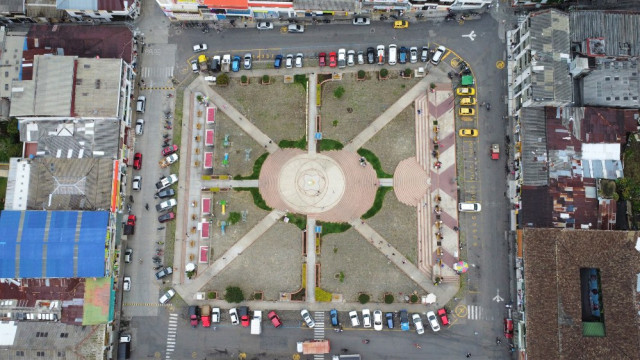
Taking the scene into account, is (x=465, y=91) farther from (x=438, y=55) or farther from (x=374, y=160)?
(x=374, y=160)

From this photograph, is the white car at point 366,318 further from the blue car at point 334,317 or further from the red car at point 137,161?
the red car at point 137,161

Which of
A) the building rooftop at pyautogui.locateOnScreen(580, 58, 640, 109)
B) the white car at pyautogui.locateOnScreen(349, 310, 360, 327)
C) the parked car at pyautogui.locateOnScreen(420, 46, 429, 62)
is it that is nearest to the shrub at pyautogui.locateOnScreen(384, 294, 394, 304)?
the white car at pyautogui.locateOnScreen(349, 310, 360, 327)

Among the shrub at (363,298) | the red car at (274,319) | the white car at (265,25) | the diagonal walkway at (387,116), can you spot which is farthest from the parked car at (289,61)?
the red car at (274,319)

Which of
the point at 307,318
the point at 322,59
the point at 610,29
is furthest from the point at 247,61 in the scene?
the point at 610,29

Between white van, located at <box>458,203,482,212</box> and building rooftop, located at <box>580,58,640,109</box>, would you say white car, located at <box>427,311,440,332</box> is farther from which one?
building rooftop, located at <box>580,58,640,109</box>

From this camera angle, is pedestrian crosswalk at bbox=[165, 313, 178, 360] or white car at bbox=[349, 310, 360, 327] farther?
pedestrian crosswalk at bbox=[165, 313, 178, 360]

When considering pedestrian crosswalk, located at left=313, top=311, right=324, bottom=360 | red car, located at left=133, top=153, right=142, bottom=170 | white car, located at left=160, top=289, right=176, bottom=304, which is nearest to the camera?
pedestrian crosswalk, located at left=313, top=311, right=324, bottom=360
